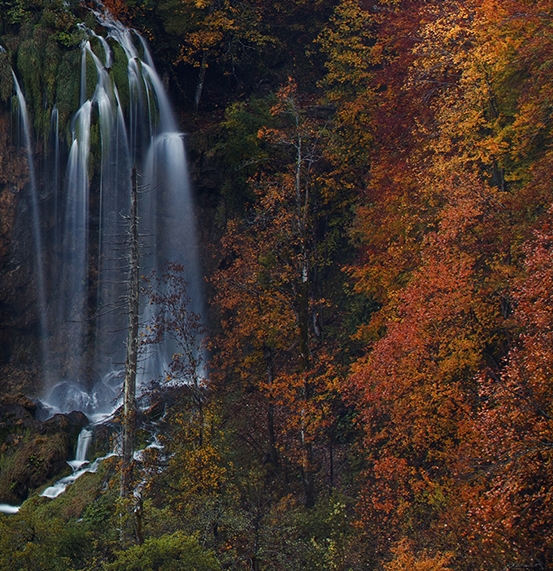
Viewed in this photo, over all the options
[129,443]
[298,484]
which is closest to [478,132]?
[298,484]

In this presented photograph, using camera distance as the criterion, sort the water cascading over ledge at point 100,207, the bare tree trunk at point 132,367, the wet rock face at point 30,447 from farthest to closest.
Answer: the water cascading over ledge at point 100,207 < the wet rock face at point 30,447 < the bare tree trunk at point 132,367

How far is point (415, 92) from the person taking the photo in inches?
776

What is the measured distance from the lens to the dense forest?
9.31 m

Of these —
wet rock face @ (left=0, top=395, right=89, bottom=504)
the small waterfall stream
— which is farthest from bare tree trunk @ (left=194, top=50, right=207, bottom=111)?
wet rock face @ (left=0, top=395, right=89, bottom=504)

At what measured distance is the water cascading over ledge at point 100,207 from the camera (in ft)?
65.9

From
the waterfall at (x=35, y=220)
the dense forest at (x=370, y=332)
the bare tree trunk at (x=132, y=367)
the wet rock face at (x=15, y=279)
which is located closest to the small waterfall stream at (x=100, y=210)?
the waterfall at (x=35, y=220)

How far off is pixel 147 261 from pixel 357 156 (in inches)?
333

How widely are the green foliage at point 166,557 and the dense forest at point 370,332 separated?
3 centimetres

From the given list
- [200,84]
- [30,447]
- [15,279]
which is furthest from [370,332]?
[200,84]

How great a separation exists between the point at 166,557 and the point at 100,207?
1458 centimetres

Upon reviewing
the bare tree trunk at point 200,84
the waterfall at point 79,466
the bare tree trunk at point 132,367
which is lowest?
the waterfall at point 79,466

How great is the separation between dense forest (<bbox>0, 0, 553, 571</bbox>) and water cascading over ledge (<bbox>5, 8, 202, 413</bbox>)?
1082mm

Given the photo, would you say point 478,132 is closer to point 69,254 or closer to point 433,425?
point 433,425

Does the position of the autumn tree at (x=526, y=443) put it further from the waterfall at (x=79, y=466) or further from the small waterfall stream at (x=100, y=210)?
the small waterfall stream at (x=100, y=210)
